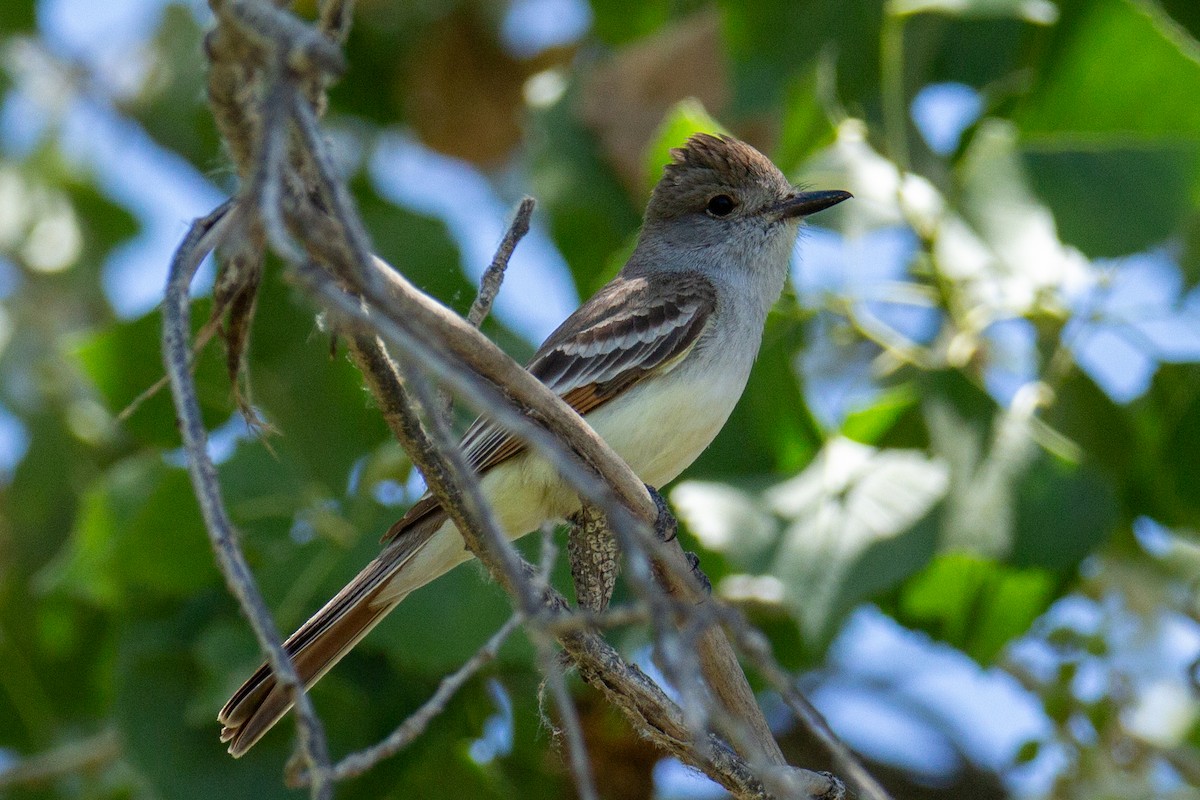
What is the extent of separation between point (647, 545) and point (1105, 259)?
2706 mm

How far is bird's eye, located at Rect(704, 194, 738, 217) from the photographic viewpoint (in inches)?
167

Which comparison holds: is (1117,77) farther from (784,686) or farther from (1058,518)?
(784,686)

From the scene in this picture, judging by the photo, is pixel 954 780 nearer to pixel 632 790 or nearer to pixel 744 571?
pixel 632 790

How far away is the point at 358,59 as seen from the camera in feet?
22.4

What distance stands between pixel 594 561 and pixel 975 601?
5.42 ft

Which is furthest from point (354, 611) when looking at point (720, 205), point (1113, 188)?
point (1113, 188)

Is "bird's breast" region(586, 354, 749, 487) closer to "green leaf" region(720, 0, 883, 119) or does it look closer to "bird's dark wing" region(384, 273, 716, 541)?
"bird's dark wing" region(384, 273, 716, 541)

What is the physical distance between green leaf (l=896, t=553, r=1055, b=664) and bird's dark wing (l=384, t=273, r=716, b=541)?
1068 mm

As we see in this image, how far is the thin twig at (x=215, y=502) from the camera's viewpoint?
1408 mm

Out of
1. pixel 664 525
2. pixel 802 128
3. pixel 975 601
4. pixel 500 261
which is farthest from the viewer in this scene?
pixel 802 128

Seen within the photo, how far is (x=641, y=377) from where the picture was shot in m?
3.53

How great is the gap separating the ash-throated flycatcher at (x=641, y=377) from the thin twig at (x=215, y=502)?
1453mm

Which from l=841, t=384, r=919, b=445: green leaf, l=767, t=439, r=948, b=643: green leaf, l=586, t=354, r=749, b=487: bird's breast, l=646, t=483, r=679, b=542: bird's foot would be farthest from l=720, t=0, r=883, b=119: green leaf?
l=646, t=483, r=679, b=542: bird's foot

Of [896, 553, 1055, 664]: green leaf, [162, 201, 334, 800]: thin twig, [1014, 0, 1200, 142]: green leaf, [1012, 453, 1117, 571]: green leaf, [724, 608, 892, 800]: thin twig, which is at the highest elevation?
[162, 201, 334, 800]: thin twig
